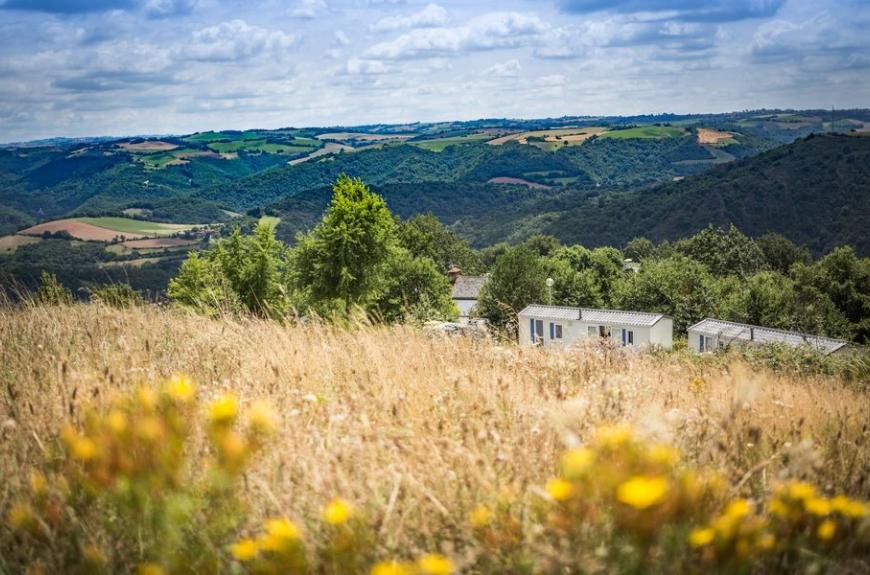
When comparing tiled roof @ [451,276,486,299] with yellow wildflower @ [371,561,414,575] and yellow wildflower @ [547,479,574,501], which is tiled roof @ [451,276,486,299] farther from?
yellow wildflower @ [371,561,414,575]

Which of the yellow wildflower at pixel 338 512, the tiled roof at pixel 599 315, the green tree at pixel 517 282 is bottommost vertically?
the tiled roof at pixel 599 315

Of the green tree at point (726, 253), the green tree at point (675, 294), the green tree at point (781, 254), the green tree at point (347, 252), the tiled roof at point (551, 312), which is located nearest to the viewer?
the green tree at point (347, 252)

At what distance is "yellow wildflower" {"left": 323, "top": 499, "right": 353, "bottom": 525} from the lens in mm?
2279

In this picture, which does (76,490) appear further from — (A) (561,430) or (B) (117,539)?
(A) (561,430)

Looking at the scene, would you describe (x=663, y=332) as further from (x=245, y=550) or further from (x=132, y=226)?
(x=132, y=226)

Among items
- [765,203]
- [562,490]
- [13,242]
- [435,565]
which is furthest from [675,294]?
[13,242]

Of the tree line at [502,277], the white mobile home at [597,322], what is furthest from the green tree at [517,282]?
the white mobile home at [597,322]

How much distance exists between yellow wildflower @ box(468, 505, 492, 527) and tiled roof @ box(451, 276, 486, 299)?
60.3m

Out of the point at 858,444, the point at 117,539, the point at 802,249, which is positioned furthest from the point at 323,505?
the point at 802,249

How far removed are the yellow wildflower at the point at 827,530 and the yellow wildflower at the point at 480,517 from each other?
1126 millimetres

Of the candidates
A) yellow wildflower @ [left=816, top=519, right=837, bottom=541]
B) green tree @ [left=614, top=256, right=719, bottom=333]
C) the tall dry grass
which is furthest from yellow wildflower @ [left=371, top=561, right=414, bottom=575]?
green tree @ [left=614, top=256, right=719, bottom=333]

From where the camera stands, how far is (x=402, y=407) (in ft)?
12.5

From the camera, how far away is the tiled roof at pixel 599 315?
37.9 m

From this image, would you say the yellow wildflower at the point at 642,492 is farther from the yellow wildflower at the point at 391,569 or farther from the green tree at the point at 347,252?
the green tree at the point at 347,252
